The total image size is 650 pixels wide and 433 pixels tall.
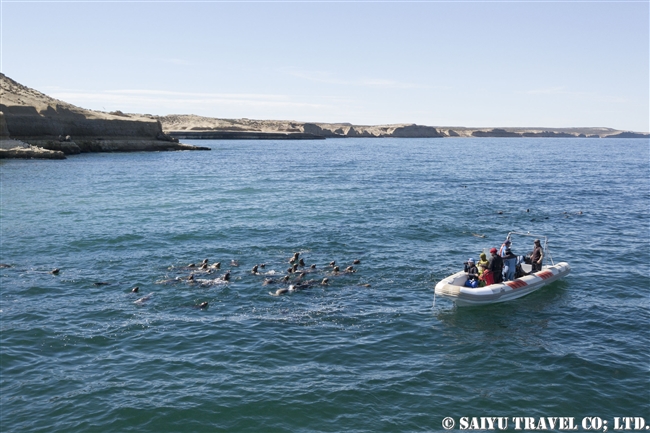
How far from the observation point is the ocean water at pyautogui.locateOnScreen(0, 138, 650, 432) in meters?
14.2

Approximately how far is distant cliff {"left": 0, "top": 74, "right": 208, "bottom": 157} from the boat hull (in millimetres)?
78083

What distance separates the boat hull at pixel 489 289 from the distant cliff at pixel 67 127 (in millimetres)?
78083

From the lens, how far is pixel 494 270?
22.5 meters

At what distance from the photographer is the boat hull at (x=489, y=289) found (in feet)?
69.8

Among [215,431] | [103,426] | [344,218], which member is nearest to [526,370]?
[215,431]

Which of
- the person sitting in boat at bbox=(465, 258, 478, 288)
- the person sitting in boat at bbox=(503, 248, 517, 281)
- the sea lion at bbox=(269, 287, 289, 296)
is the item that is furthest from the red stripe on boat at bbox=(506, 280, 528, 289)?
the sea lion at bbox=(269, 287, 289, 296)

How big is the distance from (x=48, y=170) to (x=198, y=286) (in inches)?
2078

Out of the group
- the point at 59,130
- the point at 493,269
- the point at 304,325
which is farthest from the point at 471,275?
the point at 59,130

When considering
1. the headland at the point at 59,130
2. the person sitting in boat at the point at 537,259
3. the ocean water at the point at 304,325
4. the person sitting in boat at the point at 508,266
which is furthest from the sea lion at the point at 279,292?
the headland at the point at 59,130

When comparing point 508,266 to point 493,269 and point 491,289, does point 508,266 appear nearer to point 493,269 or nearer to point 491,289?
point 493,269

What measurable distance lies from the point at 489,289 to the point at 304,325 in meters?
8.08

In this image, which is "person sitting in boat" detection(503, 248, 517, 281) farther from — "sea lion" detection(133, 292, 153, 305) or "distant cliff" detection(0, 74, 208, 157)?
"distant cliff" detection(0, 74, 208, 157)

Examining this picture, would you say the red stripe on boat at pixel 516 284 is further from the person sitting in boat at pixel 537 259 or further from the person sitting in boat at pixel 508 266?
the person sitting in boat at pixel 537 259

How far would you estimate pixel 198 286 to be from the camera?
23766 mm
